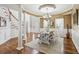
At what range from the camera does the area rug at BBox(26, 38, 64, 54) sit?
1.69 m

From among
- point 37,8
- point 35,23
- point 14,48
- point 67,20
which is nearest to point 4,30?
point 14,48

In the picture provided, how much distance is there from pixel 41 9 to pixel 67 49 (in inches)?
35.5

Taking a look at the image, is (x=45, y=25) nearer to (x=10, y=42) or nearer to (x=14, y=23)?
(x=14, y=23)

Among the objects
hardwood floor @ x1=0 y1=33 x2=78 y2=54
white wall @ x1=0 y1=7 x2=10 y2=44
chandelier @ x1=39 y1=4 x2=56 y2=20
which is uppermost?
chandelier @ x1=39 y1=4 x2=56 y2=20

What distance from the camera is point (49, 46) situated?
1725 mm

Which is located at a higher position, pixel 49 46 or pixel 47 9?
pixel 47 9

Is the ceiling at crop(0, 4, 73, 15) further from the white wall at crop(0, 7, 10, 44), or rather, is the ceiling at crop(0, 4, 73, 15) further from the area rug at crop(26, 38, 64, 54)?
the area rug at crop(26, 38, 64, 54)

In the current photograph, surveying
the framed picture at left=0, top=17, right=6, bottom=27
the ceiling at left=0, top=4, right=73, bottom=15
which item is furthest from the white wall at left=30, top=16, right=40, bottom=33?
the framed picture at left=0, top=17, right=6, bottom=27

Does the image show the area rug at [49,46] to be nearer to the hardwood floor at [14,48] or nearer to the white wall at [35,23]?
the hardwood floor at [14,48]

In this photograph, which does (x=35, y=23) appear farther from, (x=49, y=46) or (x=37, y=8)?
(x=49, y=46)

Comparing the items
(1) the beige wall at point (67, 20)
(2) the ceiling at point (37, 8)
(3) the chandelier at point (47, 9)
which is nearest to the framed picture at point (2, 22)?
(2) the ceiling at point (37, 8)

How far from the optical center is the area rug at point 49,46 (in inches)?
66.7
